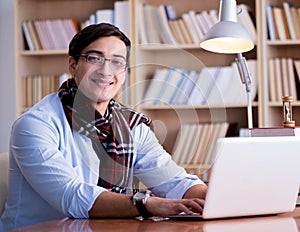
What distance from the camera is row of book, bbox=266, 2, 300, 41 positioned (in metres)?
3.66

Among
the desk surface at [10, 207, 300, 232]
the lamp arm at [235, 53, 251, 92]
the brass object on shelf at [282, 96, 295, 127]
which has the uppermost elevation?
the lamp arm at [235, 53, 251, 92]

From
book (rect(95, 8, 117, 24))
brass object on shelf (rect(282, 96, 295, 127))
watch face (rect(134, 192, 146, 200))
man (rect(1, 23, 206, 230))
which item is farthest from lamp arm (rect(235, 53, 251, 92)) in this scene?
book (rect(95, 8, 117, 24))

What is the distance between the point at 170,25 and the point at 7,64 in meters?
1.17

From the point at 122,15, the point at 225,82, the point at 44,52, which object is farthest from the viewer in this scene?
the point at 44,52

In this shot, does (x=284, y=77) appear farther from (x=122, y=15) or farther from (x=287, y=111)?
(x=287, y=111)

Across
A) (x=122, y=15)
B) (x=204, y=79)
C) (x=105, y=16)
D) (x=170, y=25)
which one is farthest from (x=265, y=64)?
(x=105, y=16)

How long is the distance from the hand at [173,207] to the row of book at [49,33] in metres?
2.54

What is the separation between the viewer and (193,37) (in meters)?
3.83

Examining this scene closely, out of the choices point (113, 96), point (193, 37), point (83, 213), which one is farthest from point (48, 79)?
point (83, 213)

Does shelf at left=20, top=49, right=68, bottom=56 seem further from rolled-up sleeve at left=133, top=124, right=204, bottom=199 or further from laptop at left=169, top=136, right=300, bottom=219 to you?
laptop at left=169, top=136, right=300, bottom=219

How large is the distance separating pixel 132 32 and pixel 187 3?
0.42m

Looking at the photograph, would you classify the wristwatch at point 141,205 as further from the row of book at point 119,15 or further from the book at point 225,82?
the row of book at point 119,15

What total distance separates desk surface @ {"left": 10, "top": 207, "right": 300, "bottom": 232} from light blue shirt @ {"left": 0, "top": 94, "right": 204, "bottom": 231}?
0.36ft

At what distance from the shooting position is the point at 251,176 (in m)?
1.58
